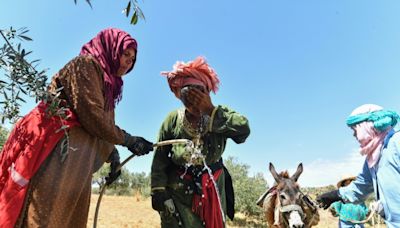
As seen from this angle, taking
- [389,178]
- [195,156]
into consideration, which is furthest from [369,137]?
[195,156]

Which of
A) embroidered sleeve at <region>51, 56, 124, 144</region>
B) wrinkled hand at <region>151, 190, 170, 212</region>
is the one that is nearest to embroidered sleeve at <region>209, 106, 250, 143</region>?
wrinkled hand at <region>151, 190, 170, 212</region>

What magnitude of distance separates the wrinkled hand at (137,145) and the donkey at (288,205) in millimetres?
2946

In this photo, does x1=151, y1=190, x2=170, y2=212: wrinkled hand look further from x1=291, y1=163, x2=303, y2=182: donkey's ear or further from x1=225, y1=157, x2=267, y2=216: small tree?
x1=225, y1=157, x2=267, y2=216: small tree

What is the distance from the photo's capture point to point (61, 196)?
8.47ft

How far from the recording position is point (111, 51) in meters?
3.13

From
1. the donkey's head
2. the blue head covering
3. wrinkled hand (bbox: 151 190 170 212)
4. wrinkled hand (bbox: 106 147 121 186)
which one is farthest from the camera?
the donkey's head

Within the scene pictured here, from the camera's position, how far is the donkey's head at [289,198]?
5.30 meters

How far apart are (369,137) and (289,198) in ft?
6.51

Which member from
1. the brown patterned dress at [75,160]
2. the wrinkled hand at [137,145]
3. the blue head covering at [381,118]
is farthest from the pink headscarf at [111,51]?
the blue head covering at [381,118]

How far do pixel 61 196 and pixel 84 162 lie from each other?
29cm

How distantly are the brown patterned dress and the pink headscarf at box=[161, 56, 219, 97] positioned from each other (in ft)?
4.45

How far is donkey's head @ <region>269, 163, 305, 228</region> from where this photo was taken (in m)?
5.30

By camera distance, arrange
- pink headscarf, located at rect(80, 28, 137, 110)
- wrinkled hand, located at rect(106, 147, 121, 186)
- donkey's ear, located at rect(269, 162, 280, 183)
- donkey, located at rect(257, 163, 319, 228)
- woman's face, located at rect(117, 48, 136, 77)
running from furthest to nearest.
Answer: donkey's ear, located at rect(269, 162, 280, 183) < donkey, located at rect(257, 163, 319, 228) < wrinkled hand, located at rect(106, 147, 121, 186) < woman's face, located at rect(117, 48, 136, 77) < pink headscarf, located at rect(80, 28, 137, 110)

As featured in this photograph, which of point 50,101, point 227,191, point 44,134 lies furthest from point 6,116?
point 227,191
